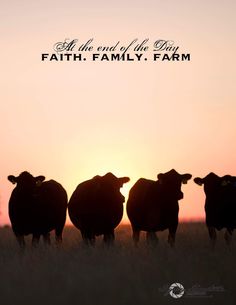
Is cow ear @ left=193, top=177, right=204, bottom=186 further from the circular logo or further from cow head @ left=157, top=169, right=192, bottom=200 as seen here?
the circular logo

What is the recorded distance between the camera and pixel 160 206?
50.6 feet

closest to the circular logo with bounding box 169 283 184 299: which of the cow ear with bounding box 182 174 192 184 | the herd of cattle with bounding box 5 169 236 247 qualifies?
the herd of cattle with bounding box 5 169 236 247

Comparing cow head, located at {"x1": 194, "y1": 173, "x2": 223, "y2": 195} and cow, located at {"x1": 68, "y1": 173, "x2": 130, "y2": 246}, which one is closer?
cow, located at {"x1": 68, "y1": 173, "x2": 130, "y2": 246}

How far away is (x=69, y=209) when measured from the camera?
53.7 feet

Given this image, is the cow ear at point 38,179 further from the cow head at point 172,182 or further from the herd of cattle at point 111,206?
the cow head at point 172,182

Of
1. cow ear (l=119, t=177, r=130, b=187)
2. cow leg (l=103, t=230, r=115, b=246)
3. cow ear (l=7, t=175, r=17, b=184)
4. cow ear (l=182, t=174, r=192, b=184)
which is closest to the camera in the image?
cow leg (l=103, t=230, r=115, b=246)

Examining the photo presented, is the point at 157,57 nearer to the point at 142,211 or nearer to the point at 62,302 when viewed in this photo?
→ the point at 142,211

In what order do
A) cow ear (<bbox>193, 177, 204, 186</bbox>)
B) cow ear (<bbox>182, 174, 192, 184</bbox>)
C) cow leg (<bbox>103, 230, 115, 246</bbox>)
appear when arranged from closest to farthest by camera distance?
cow leg (<bbox>103, 230, 115, 246</bbox>)
cow ear (<bbox>182, 174, 192, 184</bbox>)
cow ear (<bbox>193, 177, 204, 186</bbox>)

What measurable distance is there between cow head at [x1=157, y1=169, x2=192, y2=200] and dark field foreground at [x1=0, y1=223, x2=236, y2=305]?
96.2 inches

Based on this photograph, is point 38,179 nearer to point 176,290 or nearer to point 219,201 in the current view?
point 219,201

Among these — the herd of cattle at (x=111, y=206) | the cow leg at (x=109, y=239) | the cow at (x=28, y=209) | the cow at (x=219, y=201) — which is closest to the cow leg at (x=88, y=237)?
the herd of cattle at (x=111, y=206)

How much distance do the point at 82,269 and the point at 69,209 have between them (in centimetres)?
595

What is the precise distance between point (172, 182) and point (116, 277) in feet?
18.2

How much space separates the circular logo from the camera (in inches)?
358
